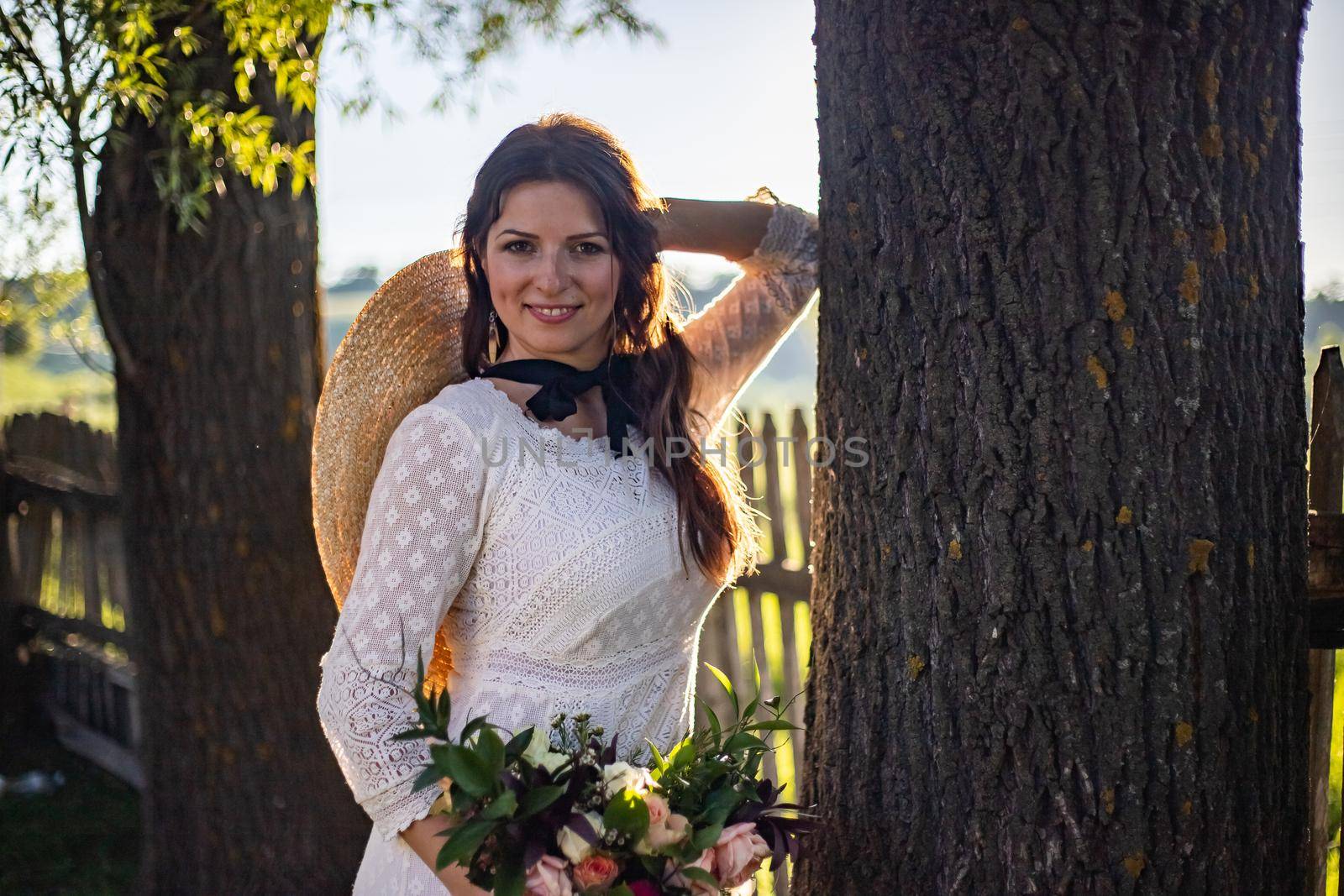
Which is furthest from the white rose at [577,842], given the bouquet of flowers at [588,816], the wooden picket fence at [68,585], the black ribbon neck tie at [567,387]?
the wooden picket fence at [68,585]

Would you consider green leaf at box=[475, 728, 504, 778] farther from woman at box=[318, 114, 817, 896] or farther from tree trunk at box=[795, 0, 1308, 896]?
tree trunk at box=[795, 0, 1308, 896]

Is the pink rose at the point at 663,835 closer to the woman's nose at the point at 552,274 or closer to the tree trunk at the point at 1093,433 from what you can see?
the tree trunk at the point at 1093,433

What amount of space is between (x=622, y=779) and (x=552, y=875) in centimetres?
18

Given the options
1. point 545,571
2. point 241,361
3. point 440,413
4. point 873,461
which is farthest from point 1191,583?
point 241,361

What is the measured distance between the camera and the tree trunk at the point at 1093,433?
182 cm

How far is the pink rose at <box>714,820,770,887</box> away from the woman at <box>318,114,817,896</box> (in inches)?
15.0

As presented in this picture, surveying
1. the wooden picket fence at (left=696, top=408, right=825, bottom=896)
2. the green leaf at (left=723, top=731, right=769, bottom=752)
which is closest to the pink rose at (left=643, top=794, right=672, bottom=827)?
the green leaf at (left=723, top=731, right=769, bottom=752)

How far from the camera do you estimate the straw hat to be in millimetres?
2459

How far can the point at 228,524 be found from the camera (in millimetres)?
4090

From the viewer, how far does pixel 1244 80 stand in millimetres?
1849

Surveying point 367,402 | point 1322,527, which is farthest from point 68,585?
point 1322,527

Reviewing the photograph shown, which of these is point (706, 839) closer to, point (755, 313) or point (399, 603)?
point (399, 603)

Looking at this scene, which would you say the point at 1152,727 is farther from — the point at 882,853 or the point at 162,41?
the point at 162,41

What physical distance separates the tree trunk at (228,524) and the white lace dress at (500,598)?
201 cm
